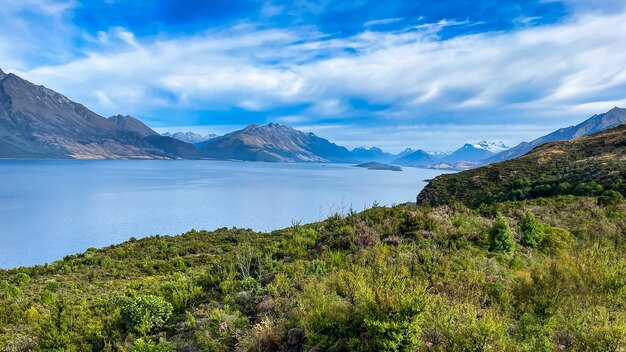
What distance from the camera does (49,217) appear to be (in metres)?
84.1

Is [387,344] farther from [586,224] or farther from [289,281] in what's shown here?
[586,224]

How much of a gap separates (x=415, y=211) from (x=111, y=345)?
523 inches

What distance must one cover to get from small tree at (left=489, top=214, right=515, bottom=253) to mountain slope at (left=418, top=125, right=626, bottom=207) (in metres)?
26.9

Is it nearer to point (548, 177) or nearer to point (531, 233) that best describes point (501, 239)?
point (531, 233)

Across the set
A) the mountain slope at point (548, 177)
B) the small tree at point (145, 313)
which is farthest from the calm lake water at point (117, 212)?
the small tree at point (145, 313)

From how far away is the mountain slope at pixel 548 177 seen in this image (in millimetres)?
39219

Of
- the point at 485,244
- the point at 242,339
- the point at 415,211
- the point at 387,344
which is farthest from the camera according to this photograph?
the point at 415,211

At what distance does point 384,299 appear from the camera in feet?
20.6

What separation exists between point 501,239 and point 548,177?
44591 mm

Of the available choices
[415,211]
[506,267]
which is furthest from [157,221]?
[506,267]

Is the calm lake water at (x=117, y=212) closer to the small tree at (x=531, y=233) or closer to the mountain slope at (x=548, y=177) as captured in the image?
the mountain slope at (x=548, y=177)

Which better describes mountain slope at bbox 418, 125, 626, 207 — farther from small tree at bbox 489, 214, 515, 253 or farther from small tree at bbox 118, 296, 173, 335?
small tree at bbox 118, 296, 173, 335

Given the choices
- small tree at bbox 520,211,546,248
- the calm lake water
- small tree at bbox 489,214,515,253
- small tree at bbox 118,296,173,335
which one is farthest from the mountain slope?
small tree at bbox 118,296,173,335

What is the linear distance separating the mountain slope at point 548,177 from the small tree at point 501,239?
26932 mm
